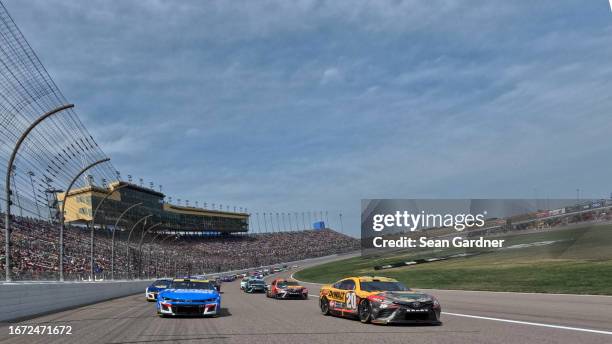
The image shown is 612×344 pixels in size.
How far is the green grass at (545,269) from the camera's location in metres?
25.1

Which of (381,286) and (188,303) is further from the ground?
(381,286)

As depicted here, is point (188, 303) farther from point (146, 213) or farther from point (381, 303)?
Answer: point (146, 213)

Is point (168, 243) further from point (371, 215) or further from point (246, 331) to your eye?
point (246, 331)

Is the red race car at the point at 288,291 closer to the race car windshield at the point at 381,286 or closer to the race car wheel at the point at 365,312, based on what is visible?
the race car windshield at the point at 381,286

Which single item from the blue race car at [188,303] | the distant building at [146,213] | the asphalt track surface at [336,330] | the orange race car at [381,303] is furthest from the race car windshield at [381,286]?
the distant building at [146,213]

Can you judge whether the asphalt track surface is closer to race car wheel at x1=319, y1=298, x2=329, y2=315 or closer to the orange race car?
the orange race car

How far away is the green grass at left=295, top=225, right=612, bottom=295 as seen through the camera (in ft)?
82.4

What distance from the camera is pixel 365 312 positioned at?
1315cm

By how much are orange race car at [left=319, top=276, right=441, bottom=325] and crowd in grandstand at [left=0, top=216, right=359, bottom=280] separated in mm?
12080

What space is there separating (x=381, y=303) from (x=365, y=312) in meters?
0.76

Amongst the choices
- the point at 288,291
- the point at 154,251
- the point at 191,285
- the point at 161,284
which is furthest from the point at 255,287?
the point at 154,251

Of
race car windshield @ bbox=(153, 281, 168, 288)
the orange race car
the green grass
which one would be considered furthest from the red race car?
the orange race car

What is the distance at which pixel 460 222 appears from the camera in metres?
63.1

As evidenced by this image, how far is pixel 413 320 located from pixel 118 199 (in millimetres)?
95631
